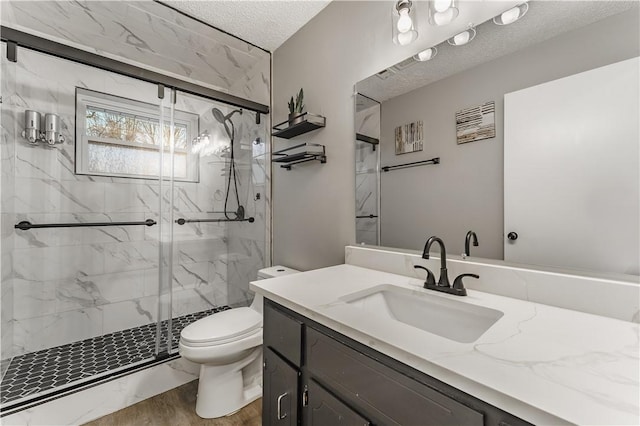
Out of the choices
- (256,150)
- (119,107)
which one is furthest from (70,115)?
(256,150)

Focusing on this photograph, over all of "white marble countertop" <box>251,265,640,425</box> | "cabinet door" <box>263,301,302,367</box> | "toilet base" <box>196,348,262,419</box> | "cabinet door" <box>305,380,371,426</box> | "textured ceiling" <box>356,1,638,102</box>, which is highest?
"textured ceiling" <box>356,1,638,102</box>

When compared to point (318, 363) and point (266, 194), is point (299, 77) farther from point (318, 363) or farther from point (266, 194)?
→ point (318, 363)

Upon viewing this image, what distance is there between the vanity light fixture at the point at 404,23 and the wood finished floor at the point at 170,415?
2078 mm

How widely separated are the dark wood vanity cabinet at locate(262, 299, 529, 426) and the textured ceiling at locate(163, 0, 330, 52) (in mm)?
1803

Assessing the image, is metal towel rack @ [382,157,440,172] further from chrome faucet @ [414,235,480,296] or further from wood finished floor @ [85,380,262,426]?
wood finished floor @ [85,380,262,426]

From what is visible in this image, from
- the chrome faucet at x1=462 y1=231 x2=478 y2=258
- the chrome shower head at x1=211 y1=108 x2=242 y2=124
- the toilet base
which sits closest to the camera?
the chrome faucet at x1=462 y1=231 x2=478 y2=258

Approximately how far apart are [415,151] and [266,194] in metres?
1.38

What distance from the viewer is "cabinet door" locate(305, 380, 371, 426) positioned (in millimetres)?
759

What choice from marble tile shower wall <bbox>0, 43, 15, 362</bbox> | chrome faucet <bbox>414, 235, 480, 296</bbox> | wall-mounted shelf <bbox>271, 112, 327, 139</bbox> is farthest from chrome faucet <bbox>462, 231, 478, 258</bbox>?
marble tile shower wall <bbox>0, 43, 15, 362</bbox>

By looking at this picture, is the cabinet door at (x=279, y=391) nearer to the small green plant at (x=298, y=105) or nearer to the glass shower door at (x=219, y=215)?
the glass shower door at (x=219, y=215)

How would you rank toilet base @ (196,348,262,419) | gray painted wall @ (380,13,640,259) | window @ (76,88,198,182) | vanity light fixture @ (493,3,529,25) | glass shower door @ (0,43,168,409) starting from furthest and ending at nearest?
window @ (76,88,198,182)
glass shower door @ (0,43,168,409)
toilet base @ (196,348,262,419)
vanity light fixture @ (493,3,529,25)
gray painted wall @ (380,13,640,259)

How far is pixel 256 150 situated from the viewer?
7.89 ft

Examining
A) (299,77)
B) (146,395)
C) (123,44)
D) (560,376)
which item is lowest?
(146,395)

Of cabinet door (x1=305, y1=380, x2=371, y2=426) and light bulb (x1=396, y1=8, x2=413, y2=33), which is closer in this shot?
cabinet door (x1=305, y1=380, x2=371, y2=426)
